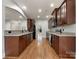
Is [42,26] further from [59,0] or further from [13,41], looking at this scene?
[13,41]

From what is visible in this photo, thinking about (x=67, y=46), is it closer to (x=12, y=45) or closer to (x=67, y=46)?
(x=67, y=46)

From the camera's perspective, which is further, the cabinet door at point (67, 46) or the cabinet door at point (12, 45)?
the cabinet door at point (12, 45)

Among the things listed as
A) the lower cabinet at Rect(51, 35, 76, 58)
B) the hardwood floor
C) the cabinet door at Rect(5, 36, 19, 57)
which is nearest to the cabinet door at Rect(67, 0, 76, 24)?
the lower cabinet at Rect(51, 35, 76, 58)

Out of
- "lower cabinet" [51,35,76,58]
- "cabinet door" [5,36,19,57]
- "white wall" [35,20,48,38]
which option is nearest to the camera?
"lower cabinet" [51,35,76,58]

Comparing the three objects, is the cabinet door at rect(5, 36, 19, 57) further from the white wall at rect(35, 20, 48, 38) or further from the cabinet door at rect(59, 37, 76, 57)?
the white wall at rect(35, 20, 48, 38)

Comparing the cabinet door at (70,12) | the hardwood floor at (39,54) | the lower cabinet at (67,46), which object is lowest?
the hardwood floor at (39,54)

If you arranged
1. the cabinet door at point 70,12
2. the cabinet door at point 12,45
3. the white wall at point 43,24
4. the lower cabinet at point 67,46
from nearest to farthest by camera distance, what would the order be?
1. the cabinet door at point 70,12
2. the lower cabinet at point 67,46
3. the cabinet door at point 12,45
4. the white wall at point 43,24

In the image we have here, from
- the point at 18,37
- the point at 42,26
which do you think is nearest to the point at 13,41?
the point at 18,37

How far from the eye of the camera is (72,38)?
4574mm

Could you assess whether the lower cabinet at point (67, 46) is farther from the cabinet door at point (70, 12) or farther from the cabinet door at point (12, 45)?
the cabinet door at point (12, 45)

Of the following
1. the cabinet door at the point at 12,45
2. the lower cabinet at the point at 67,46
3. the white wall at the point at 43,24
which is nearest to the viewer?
the lower cabinet at the point at 67,46

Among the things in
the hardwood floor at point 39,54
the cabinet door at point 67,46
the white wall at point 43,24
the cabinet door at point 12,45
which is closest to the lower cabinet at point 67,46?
the cabinet door at point 67,46

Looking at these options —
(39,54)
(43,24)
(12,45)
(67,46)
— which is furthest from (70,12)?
(43,24)

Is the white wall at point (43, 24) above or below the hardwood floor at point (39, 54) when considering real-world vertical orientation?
above
